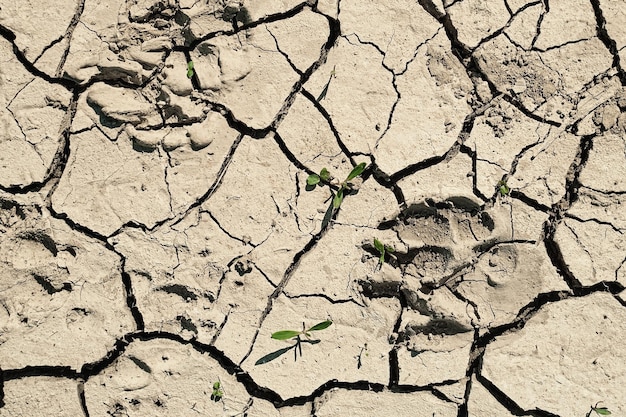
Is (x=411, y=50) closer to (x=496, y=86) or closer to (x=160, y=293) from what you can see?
(x=496, y=86)

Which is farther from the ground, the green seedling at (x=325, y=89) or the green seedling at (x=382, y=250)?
the green seedling at (x=325, y=89)

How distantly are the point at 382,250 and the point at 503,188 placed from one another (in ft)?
1.83

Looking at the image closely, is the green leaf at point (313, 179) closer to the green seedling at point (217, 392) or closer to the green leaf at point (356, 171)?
the green leaf at point (356, 171)

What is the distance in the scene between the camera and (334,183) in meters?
2.66

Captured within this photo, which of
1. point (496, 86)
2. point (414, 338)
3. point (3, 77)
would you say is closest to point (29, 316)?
point (3, 77)

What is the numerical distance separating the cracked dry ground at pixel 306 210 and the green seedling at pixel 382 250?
26 millimetres

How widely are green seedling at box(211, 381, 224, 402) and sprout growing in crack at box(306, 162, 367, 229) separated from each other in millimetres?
744

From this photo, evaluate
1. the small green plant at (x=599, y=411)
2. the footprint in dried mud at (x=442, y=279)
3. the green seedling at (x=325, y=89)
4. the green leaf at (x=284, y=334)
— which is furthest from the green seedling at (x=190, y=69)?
the small green plant at (x=599, y=411)

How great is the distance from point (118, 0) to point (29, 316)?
1.30m

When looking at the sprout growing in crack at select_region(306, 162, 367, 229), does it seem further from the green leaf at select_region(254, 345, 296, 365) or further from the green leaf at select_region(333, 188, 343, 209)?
the green leaf at select_region(254, 345, 296, 365)

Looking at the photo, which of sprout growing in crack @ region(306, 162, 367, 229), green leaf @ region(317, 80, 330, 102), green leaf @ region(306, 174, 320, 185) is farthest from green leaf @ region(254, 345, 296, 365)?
green leaf @ region(317, 80, 330, 102)

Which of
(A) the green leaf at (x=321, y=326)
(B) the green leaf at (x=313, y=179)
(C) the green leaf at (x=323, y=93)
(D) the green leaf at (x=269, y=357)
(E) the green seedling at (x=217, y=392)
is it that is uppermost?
(C) the green leaf at (x=323, y=93)

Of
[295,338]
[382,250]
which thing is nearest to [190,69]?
[382,250]

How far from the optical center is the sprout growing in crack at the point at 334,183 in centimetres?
264
